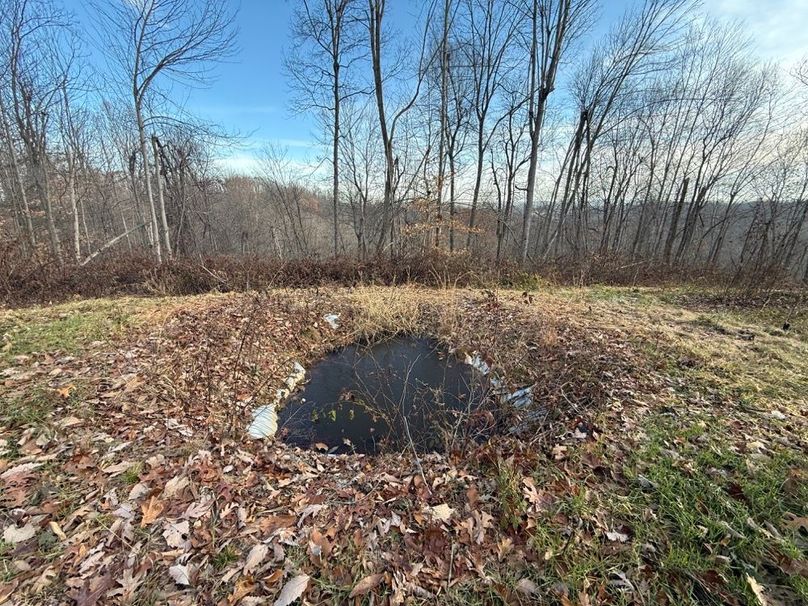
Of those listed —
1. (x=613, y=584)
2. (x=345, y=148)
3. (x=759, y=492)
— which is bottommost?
(x=613, y=584)

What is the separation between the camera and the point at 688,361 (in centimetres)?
405

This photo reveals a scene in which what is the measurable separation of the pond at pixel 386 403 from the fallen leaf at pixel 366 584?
1012mm

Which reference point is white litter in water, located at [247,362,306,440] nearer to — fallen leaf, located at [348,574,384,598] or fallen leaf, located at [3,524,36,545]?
fallen leaf, located at [3,524,36,545]

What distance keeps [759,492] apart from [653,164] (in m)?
Answer: 21.7

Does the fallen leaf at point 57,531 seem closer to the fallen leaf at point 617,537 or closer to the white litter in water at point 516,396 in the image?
the fallen leaf at point 617,537

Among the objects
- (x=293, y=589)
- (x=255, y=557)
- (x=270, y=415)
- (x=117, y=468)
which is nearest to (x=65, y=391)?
(x=117, y=468)

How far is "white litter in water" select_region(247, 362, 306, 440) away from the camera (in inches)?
138

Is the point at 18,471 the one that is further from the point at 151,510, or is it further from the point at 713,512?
the point at 713,512

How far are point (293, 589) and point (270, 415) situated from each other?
247cm

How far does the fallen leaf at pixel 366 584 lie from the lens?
1699 mm

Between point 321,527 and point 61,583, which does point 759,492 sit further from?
point 61,583

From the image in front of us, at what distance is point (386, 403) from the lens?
173 inches

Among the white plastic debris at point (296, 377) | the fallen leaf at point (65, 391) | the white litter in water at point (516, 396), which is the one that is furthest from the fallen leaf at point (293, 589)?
the white plastic debris at point (296, 377)

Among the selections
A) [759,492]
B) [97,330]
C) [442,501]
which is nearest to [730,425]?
[759,492]
